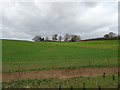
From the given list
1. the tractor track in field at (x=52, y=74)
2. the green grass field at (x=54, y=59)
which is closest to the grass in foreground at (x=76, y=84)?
the tractor track in field at (x=52, y=74)

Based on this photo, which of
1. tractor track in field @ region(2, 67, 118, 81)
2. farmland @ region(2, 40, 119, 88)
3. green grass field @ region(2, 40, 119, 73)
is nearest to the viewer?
farmland @ region(2, 40, 119, 88)

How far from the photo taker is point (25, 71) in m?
12.0

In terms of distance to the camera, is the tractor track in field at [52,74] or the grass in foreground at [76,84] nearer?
the grass in foreground at [76,84]

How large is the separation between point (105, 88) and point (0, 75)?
10968mm

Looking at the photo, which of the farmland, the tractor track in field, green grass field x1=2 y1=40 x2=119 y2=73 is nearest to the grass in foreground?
the farmland

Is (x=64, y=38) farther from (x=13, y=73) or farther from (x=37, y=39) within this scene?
(x=13, y=73)

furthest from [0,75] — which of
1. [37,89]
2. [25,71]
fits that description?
[37,89]

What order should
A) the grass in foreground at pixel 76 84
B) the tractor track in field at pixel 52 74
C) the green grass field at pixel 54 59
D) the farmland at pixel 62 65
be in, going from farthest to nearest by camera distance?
the green grass field at pixel 54 59 → the tractor track in field at pixel 52 74 → the farmland at pixel 62 65 → the grass in foreground at pixel 76 84

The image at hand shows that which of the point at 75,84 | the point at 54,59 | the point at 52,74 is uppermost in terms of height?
the point at 54,59

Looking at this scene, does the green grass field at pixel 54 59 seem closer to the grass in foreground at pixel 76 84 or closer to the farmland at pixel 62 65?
the farmland at pixel 62 65

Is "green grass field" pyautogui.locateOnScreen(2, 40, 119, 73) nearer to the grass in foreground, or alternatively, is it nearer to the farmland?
the farmland

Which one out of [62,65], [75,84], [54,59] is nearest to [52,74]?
[62,65]

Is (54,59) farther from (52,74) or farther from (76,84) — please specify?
(76,84)

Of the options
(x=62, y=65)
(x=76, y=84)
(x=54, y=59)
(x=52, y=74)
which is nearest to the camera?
(x=76, y=84)
